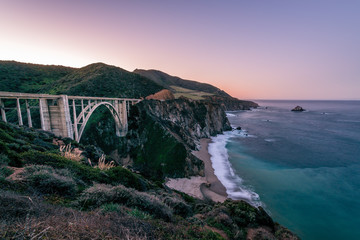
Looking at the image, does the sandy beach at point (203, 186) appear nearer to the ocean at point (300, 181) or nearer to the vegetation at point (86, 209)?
the ocean at point (300, 181)

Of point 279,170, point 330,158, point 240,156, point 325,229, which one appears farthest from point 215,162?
point 330,158

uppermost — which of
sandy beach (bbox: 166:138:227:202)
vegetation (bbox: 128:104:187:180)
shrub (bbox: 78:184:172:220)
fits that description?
shrub (bbox: 78:184:172:220)

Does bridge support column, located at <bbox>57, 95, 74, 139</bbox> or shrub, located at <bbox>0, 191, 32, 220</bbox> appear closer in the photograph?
shrub, located at <bbox>0, 191, 32, 220</bbox>

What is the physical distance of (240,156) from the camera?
30297mm

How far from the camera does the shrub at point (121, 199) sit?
4.47m

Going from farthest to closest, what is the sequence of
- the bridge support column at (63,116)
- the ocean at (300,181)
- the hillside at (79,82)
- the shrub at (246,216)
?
the hillside at (79,82) < the ocean at (300,181) < the bridge support column at (63,116) < the shrub at (246,216)

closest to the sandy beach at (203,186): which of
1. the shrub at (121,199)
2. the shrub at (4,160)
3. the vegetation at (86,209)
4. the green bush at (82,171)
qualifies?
the vegetation at (86,209)

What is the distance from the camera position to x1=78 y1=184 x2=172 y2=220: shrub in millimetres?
4473

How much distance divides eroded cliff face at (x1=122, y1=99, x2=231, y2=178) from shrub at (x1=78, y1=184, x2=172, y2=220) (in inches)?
636

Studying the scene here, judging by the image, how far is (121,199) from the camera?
498 cm

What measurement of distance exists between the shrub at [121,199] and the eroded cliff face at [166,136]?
53.0 feet

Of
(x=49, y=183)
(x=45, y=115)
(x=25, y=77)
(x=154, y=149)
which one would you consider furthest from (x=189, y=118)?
(x=25, y=77)

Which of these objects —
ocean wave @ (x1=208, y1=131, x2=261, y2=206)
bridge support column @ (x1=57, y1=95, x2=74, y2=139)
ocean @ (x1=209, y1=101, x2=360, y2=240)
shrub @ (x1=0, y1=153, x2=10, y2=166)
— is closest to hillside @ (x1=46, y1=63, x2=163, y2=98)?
bridge support column @ (x1=57, y1=95, x2=74, y2=139)

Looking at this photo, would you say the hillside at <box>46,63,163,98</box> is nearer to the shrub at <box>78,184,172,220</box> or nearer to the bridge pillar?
the bridge pillar
